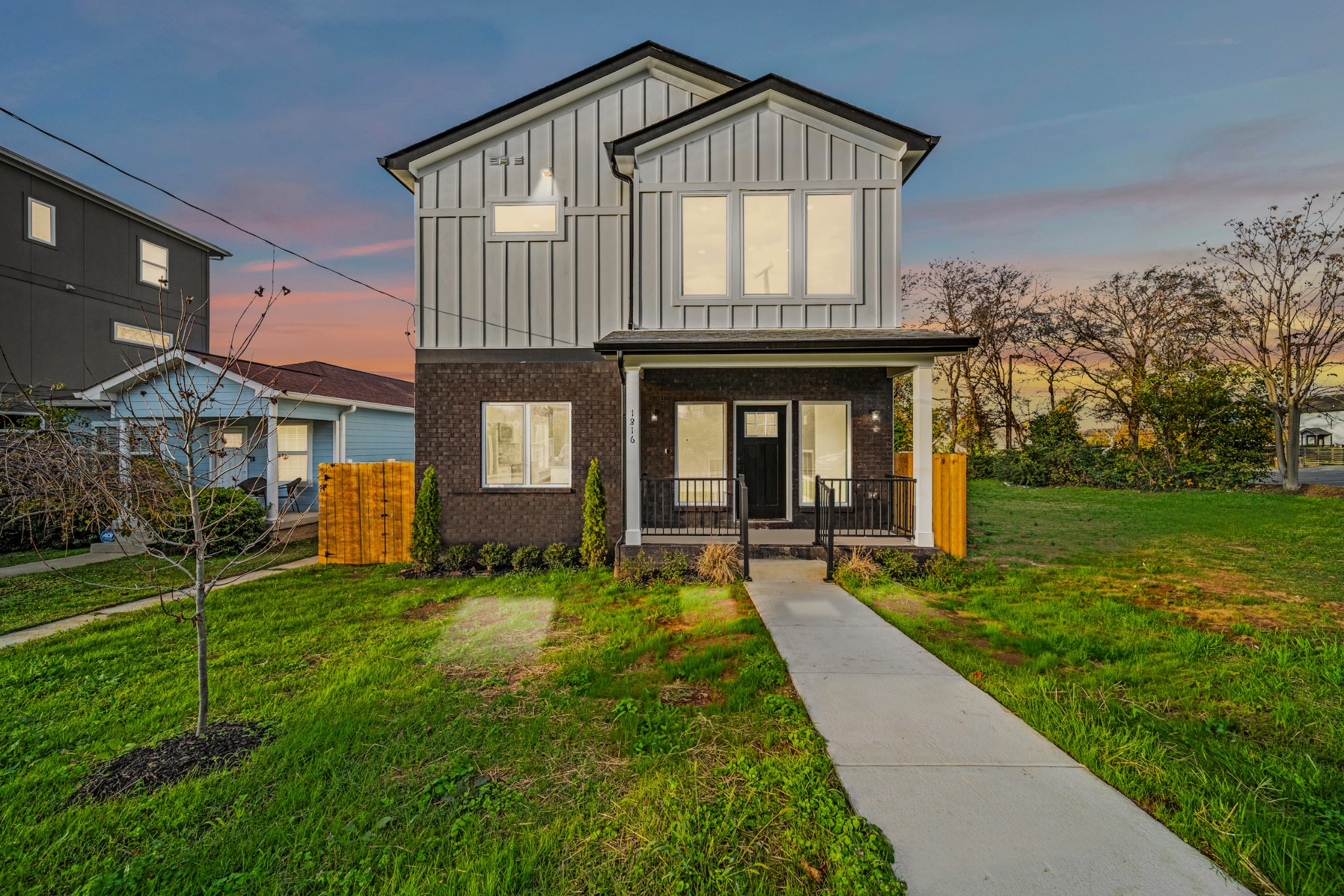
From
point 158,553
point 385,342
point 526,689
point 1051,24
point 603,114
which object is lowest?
point 526,689

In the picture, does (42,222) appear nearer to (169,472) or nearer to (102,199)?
(102,199)

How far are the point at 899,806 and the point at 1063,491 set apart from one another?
20.5 metres

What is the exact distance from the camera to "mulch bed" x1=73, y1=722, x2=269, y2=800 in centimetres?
297

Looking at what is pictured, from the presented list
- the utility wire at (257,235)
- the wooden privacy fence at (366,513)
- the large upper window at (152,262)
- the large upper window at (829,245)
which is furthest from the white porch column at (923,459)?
the large upper window at (152,262)

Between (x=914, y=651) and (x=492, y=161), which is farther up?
(x=492, y=161)

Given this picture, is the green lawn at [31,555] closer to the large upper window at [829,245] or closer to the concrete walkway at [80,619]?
the concrete walkway at [80,619]

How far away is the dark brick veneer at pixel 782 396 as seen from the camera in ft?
30.1

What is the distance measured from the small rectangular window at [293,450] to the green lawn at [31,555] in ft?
12.4

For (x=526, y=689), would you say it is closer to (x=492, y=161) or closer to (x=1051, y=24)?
(x=492, y=161)

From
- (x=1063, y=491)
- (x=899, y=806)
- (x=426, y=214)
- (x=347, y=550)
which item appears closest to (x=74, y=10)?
(x=426, y=214)

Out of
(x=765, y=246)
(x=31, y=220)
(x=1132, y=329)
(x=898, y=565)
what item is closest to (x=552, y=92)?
(x=765, y=246)

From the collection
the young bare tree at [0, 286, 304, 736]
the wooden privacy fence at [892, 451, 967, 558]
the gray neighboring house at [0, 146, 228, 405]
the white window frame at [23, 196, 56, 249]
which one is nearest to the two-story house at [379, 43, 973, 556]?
the wooden privacy fence at [892, 451, 967, 558]

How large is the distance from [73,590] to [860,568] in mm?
10936

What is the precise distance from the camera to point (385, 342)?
1552 cm
